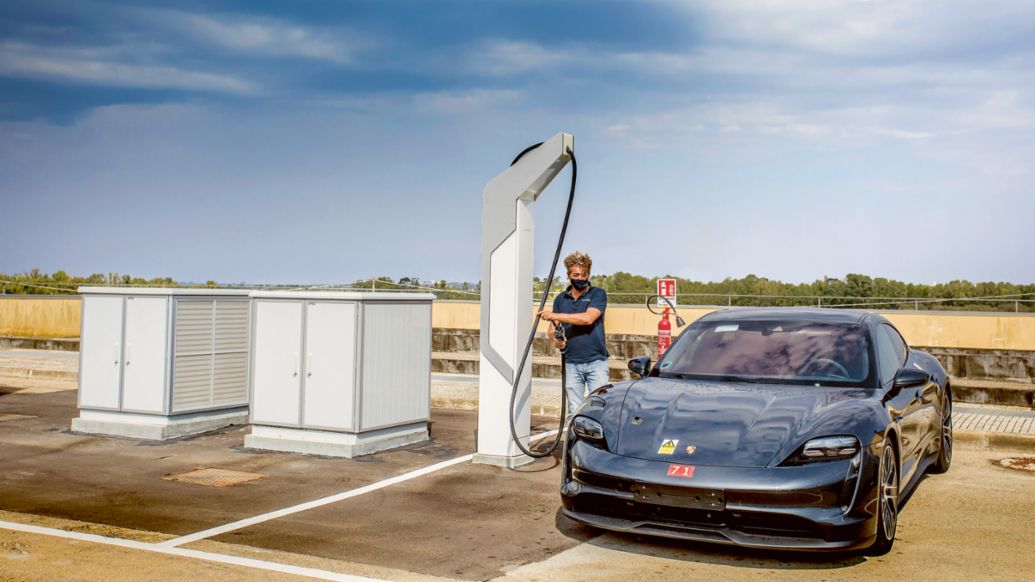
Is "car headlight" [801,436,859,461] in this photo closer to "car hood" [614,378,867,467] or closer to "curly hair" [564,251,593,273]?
"car hood" [614,378,867,467]

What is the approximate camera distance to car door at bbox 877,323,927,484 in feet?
20.6

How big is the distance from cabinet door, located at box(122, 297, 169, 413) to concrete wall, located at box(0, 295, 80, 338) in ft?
52.9

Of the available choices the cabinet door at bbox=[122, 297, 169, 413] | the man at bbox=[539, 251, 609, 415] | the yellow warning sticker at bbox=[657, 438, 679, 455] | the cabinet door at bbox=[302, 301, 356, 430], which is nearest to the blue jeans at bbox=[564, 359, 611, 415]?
the man at bbox=[539, 251, 609, 415]

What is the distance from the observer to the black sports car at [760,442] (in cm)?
519

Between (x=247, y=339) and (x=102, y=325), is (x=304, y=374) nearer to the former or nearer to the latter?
(x=247, y=339)

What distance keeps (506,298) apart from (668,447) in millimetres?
3414

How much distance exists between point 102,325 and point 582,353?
574 cm

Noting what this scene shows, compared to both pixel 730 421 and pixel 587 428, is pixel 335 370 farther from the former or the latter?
pixel 730 421

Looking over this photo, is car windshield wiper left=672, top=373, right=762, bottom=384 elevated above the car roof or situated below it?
below

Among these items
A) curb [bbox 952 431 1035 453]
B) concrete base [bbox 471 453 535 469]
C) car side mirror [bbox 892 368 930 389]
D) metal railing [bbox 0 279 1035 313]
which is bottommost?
concrete base [bbox 471 453 535 469]

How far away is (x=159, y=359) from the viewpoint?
1018 cm

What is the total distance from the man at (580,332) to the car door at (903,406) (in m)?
2.36

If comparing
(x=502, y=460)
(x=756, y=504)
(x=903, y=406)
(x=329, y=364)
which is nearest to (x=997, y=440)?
(x=903, y=406)

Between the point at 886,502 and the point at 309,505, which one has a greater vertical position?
the point at 886,502
